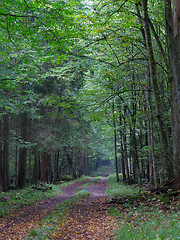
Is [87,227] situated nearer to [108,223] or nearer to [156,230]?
[108,223]

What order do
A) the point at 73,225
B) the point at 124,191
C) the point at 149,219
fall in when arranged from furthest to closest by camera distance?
the point at 124,191
the point at 73,225
the point at 149,219

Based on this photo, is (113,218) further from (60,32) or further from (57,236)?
(60,32)

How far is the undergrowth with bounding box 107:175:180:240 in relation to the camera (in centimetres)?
425

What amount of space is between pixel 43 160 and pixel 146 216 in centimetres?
1495

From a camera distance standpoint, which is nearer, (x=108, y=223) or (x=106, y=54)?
(x=108, y=223)

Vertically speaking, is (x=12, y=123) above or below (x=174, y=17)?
below

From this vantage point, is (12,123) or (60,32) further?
(12,123)

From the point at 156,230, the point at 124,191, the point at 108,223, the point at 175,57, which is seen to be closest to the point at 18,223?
the point at 108,223

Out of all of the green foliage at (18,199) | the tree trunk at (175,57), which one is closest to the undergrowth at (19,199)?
the green foliage at (18,199)

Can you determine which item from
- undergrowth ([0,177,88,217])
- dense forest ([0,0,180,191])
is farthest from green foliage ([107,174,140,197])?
undergrowth ([0,177,88,217])

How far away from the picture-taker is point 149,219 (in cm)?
559

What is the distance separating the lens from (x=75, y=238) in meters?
5.56

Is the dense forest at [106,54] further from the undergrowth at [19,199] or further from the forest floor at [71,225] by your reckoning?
the undergrowth at [19,199]

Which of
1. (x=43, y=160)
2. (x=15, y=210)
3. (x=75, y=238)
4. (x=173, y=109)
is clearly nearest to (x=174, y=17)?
(x=173, y=109)
